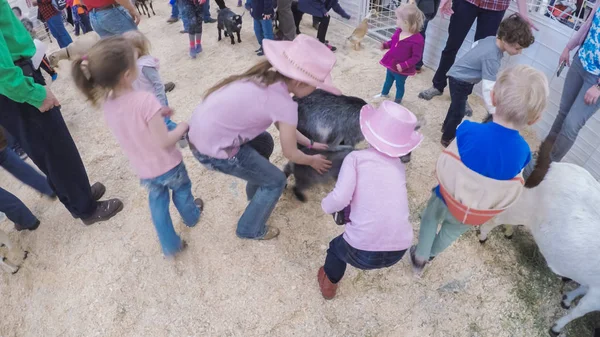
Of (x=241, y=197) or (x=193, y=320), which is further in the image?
(x=241, y=197)

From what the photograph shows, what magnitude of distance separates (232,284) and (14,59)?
68.1 inches

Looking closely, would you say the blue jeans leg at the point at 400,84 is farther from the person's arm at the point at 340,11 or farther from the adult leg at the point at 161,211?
the adult leg at the point at 161,211

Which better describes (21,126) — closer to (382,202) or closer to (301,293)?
(301,293)

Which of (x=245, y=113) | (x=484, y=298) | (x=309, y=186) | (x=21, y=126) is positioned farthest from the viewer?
(x=309, y=186)

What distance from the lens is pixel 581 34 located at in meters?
2.43

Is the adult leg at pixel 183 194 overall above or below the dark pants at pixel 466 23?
below

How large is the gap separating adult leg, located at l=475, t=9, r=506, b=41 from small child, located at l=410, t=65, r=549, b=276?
6.17ft

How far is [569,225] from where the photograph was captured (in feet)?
6.08

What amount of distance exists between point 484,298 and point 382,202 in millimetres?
1162

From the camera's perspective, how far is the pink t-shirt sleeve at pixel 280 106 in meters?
1.67

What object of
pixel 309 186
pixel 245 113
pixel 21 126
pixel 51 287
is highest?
pixel 245 113

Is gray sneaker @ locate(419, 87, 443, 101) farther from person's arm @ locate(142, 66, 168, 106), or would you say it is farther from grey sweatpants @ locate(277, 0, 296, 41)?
person's arm @ locate(142, 66, 168, 106)

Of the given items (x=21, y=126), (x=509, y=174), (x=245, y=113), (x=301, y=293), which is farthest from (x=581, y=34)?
(x=21, y=126)

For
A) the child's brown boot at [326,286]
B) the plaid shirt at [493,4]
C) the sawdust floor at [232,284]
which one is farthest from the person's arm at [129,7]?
the plaid shirt at [493,4]
